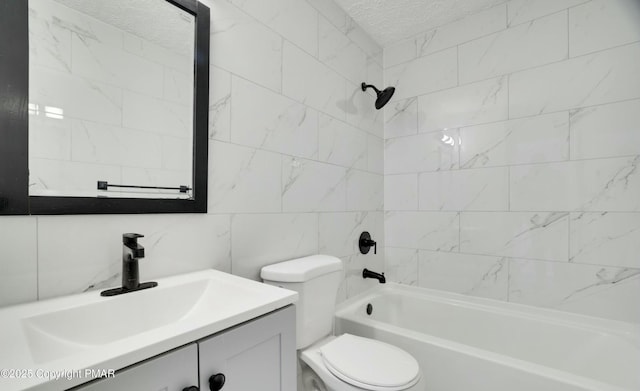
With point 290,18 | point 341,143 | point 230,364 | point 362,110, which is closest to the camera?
point 230,364

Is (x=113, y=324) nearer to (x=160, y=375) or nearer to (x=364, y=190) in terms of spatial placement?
(x=160, y=375)

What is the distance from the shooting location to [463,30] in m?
2.12

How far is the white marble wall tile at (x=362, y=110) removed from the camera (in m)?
2.06

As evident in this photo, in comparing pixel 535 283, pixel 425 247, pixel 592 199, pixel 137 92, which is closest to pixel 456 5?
pixel 592 199


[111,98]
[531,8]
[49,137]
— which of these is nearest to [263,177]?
[111,98]

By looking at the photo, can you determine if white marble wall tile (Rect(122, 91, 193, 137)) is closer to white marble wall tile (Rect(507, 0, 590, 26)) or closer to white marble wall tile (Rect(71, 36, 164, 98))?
white marble wall tile (Rect(71, 36, 164, 98))

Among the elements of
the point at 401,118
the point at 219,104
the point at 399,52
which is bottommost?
the point at 219,104

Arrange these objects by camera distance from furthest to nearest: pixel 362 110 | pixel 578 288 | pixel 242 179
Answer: pixel 362 110 < pixel 578 288 < pixel 242 179

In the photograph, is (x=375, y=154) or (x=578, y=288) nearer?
(x=578, y=288)

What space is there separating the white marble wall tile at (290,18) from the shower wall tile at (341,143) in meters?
0.45

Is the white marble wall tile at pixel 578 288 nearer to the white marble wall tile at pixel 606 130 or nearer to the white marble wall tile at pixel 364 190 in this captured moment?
the white marble wall tile at pixel 606 130

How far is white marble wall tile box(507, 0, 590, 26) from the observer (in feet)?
5.81

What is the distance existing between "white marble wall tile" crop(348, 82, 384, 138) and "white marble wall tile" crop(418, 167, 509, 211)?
0.57 metres

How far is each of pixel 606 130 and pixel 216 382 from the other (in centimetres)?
230
